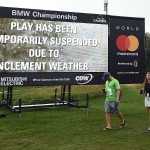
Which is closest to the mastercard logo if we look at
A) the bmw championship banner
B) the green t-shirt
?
the bmw championship banner

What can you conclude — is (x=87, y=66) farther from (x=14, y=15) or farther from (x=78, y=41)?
(x=14, y=15)

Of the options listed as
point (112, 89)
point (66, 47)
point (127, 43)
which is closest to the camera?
point (112, 89)

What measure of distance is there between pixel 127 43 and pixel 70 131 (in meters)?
6.43

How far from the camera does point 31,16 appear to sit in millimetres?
14312

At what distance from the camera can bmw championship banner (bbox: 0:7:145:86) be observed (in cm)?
1404

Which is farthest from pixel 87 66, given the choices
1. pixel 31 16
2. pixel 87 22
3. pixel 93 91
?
pixel 93 91

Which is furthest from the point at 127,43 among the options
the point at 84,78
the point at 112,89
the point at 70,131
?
the point at 70,131

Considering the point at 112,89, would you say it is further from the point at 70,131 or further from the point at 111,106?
the point at 70,131

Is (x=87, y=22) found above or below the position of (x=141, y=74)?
above

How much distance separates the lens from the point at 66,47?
48.5ft

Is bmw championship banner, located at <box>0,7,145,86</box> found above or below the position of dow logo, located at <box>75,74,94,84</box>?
above

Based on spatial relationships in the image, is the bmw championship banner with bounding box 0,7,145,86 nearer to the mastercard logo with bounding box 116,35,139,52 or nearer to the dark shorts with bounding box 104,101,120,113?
the mastercard logo with bounding box 116,35,139,52

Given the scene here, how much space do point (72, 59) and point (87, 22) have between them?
1597mm

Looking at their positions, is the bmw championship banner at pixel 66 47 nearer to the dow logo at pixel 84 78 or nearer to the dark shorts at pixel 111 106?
the dow logo at pixel 84 78
